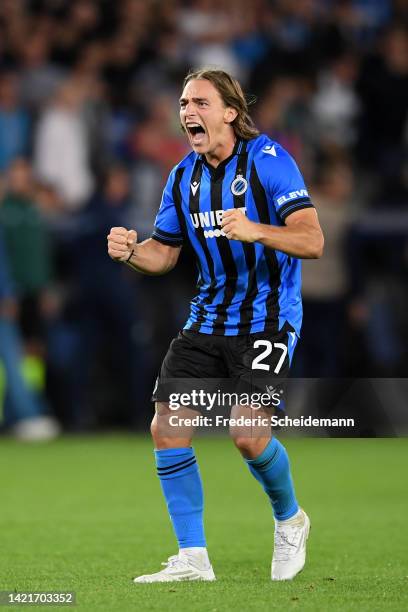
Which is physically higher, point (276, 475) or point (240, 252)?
point (240, 252)

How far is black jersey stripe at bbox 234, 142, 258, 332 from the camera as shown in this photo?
5.89 metres

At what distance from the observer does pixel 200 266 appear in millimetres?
6098

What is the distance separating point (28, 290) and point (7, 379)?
846mm

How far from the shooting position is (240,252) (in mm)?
5902

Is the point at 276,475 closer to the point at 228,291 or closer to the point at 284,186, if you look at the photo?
the point at 228,291

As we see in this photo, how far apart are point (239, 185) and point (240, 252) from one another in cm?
29

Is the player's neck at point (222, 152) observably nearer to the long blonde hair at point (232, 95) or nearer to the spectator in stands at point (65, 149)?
the long blonde hair at point (232, 95)

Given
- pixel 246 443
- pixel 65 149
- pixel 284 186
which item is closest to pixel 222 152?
pixel 284 186

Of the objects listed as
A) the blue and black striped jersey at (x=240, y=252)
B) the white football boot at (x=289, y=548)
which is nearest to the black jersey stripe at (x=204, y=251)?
the blue and black striped jersey at (x=240, y=252)

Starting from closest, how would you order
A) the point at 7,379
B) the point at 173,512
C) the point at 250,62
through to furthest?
the point at 173,512 → the point at 7,379 → the point at 250,62

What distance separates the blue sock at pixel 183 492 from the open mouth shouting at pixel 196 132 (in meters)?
1.34

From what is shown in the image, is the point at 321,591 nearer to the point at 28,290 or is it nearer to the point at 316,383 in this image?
the point at 316,383

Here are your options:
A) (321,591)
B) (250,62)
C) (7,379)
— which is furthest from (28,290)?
(321,591)

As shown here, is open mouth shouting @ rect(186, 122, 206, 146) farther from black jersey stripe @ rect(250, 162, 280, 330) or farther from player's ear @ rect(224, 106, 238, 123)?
black jersey stripe @ rect(250, 162, 280, 330)
